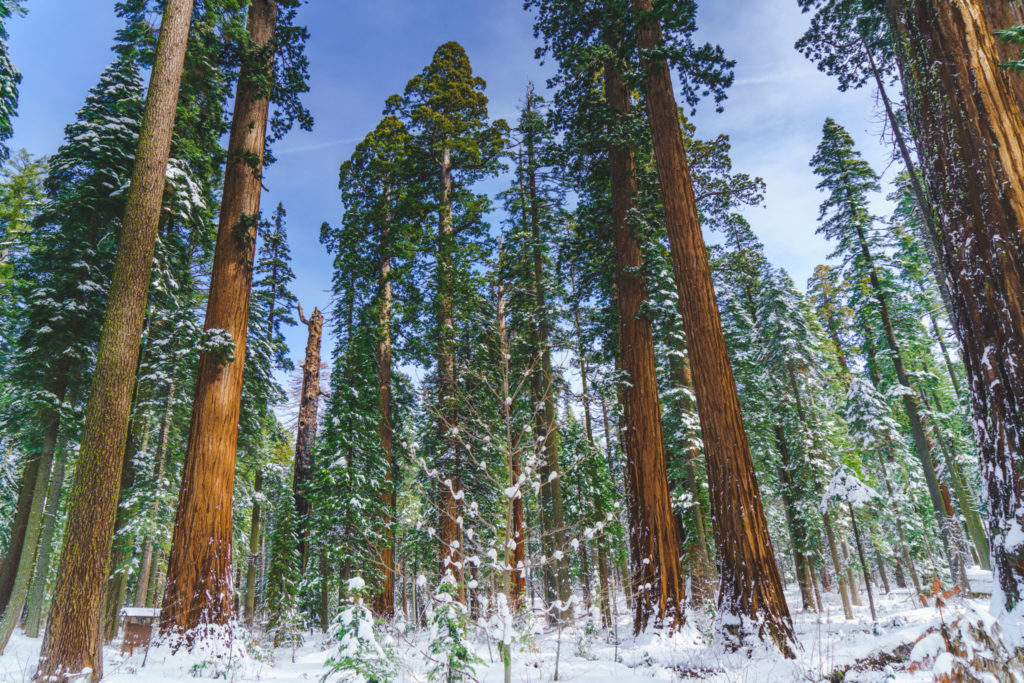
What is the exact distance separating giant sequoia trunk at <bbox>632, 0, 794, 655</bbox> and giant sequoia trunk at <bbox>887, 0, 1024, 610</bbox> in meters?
2.01

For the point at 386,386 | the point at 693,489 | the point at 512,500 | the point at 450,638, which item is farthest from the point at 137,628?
the point at 693,489

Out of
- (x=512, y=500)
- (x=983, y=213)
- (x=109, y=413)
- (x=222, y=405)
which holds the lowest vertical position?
(x=512, y=500)

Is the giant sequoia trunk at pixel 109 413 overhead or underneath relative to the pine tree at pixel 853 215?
underneath

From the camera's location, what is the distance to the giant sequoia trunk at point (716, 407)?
5168mm

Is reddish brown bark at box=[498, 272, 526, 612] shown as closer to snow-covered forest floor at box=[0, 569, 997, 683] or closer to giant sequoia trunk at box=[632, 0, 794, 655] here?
snow-covered forest floor at box=[0, 569, 997, 683]

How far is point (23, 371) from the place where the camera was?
12172mm

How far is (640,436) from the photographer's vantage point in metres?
7.91

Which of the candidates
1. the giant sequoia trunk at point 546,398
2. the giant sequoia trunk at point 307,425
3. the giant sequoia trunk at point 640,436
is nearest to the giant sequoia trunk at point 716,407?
the giant sequoia trunk at point 640,436

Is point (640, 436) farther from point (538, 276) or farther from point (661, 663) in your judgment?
point (538, 276)

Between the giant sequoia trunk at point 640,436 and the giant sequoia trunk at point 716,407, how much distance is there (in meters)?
1.60

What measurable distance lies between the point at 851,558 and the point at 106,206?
31.0 meters

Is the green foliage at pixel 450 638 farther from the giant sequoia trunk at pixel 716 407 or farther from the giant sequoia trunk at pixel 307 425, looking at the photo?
the giant sequoia trunk at pixel 307 425

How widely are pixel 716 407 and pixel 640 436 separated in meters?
2.15

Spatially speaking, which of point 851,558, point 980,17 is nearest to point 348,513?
point 980,17
